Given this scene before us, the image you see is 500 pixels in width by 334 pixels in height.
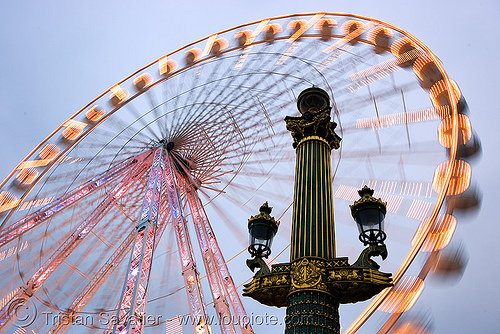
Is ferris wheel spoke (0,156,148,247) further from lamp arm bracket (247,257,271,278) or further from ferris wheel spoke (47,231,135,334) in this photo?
lamp arm bracket (247,257,271,278)

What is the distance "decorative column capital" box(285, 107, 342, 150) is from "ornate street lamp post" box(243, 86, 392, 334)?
0.20 ft

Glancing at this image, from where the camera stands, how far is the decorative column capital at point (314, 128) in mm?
6098

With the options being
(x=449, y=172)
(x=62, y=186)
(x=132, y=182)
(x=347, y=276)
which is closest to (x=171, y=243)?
(x=132, y=182)

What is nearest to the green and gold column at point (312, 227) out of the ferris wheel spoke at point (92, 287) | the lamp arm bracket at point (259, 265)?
the lamp arm bracket at point (259, 265)

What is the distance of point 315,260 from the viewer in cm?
483

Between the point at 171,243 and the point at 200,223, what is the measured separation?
2567 mm

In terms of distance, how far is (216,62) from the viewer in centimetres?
1437

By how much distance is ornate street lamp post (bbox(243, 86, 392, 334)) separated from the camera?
4.61 m

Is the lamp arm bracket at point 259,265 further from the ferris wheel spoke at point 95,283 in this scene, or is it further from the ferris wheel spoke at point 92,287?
the ferris wheel spoke at point 92,287

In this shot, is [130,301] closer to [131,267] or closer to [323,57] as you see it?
[131,267]

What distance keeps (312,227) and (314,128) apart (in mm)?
1432

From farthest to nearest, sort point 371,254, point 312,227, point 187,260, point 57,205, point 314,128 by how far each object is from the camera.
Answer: point 57,205
point 187,260
point 314,128
point 312,227
point 371,254

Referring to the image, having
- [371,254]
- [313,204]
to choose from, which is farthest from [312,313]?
[313,204]

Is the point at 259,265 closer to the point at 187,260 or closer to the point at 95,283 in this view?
the point at 187,260
